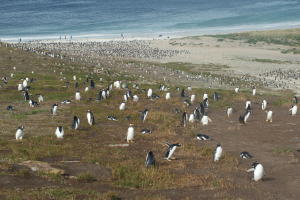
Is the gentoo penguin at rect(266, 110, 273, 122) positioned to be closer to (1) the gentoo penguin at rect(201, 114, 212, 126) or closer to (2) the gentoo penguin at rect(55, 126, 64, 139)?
(1) the gentoo penguin at rect(201, 114, 212, 126)

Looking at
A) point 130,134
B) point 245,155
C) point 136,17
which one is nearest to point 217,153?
point 245,155

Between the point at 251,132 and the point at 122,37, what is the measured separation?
8137 cm

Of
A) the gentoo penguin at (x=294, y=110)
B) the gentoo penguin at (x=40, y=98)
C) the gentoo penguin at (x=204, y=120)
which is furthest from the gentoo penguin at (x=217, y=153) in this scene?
the gentoo penguin at (x=40, y=98)

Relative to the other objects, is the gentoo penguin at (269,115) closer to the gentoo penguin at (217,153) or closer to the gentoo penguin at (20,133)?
the gentoo penguin at (217,153)

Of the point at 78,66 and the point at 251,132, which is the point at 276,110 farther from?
the point at 78,66

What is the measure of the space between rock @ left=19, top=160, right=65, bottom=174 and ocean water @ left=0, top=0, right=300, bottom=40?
3656 inches

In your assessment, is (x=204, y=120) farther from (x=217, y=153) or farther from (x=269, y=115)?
(x=217, y=153)

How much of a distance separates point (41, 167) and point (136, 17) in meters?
134

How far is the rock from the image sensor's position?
59.9ft

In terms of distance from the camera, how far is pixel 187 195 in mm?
16953

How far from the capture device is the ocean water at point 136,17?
12094cm

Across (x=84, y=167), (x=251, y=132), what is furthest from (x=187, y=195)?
(x=251, y=132)

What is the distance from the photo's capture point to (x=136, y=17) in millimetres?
149625

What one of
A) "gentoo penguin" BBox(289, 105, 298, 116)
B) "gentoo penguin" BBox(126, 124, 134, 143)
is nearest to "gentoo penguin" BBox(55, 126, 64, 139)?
"gentoo penguin" BBox(126, 124, 134, 143)
